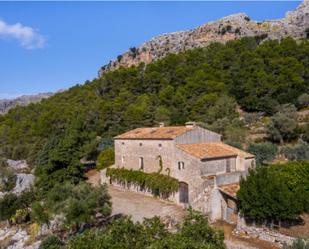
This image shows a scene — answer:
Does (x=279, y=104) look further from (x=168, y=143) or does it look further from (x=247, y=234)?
(x=247, y=234)

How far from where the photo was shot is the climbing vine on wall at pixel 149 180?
3088 cm

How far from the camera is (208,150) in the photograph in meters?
30.9

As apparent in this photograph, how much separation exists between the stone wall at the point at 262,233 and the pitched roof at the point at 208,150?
6701 mm

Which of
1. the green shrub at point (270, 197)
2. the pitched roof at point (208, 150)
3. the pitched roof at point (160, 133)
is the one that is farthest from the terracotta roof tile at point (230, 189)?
the pitched roof at point (160, 133)

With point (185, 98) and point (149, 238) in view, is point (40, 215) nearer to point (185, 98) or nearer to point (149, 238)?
point (149, 238)

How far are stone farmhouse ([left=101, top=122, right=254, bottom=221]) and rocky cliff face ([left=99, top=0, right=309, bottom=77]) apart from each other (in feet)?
302

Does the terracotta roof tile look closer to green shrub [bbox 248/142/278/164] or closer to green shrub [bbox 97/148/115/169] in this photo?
green shrub [bbox 248/142/278/164]

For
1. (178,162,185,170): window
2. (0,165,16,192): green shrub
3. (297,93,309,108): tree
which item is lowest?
(0,165,16,192): green shrub

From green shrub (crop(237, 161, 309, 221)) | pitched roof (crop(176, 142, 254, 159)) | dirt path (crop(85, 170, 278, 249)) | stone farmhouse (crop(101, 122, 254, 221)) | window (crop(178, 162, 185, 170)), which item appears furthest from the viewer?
window (crop(178, 162, 185, 170))

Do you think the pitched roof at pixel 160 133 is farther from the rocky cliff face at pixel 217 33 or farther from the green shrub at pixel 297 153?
the rocky cliff face at pixel 217 33

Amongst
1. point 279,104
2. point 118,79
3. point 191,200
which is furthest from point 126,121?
point 191,200

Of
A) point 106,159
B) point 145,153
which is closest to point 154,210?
point 145,153

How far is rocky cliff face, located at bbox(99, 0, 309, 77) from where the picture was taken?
12244 centimetres

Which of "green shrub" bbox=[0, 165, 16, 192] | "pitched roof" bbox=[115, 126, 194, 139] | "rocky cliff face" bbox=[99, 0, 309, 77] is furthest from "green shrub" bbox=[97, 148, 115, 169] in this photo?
"rocky cliff face" bbox=[99, 0, 309, 77]
